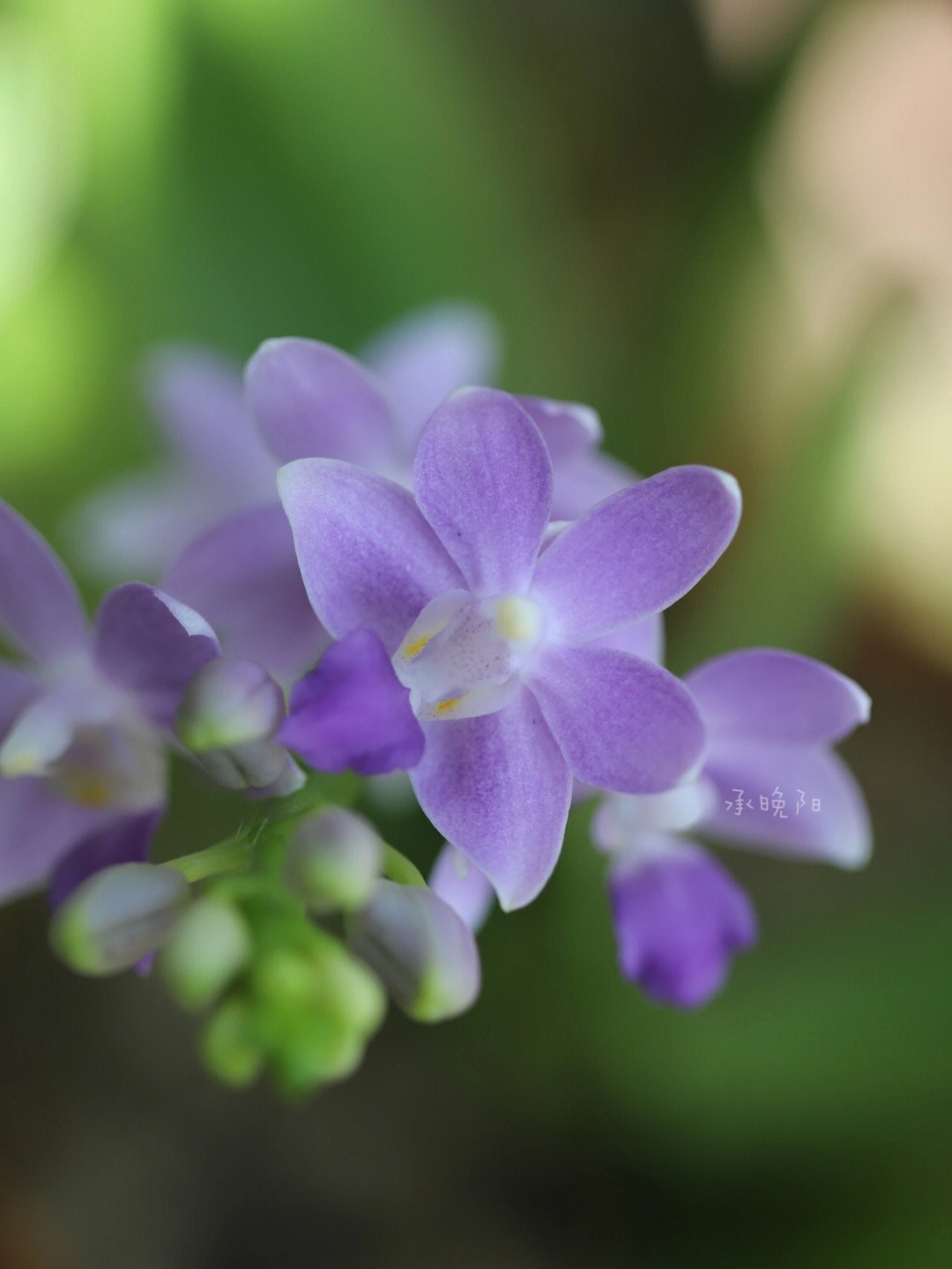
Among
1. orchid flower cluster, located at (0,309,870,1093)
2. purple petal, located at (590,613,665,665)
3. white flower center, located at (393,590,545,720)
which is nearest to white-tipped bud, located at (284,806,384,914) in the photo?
orchid flower cluster, located at (0,309,870,1093)

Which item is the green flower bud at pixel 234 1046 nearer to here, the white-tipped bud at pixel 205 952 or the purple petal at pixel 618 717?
the white-tipped bud at pixel 205 952

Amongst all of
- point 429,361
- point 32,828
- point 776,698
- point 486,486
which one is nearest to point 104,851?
point 32,828

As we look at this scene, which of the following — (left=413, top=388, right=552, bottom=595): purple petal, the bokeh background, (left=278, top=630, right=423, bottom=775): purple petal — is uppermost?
(left=413, top=388, right=552, bottom=595): purple petal

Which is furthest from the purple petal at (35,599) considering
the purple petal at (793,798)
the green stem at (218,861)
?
the purple petal at (793,798)

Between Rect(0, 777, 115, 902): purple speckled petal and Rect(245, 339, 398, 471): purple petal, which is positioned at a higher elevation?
Rect(245, 339, 398, 471): purple petal

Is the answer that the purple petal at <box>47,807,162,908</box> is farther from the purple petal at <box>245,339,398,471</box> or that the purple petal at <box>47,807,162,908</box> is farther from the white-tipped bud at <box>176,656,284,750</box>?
the purple petal at <box>245,339,398,471</box>

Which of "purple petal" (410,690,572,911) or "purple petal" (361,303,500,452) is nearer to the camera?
"purple petal" (410,690,572,911)

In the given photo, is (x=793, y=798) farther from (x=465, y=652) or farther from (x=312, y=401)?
(x=312, y=401)
